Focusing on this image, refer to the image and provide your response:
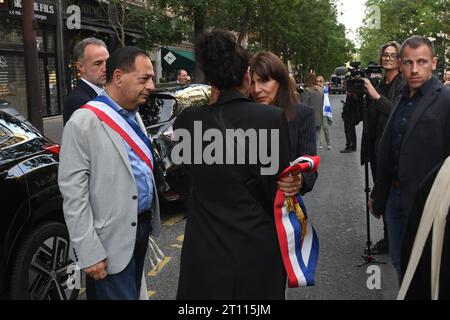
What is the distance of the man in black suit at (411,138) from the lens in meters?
3.45

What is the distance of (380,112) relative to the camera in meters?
4.78

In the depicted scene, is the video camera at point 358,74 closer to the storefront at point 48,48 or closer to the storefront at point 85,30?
the storefront at point 48,48

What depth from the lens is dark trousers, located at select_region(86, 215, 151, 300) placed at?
104 inches

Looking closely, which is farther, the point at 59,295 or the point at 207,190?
the point at 59,295

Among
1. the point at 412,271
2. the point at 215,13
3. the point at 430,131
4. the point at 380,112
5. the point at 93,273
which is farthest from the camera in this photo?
the point at 215,13

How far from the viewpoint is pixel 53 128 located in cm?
1656

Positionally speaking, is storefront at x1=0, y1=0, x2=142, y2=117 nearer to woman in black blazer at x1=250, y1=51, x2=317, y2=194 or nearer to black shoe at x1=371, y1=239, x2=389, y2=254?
black shoe at x1=371, y1=239, x2=389, y2=254

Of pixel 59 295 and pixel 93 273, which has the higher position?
pixel 93 273

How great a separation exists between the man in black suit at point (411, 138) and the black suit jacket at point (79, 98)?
2.18 m

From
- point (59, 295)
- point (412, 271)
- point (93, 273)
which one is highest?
point (412, 271)

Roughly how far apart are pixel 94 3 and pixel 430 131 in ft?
64.0

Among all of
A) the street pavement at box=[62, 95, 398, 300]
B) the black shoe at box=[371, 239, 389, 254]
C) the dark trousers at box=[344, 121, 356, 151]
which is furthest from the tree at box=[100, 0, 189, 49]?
the black shoe at box=[371, 239, 389, 254]

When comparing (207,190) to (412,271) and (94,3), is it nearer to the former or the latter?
(412,271)

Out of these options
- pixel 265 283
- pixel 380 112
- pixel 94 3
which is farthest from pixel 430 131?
pixel 94 3
